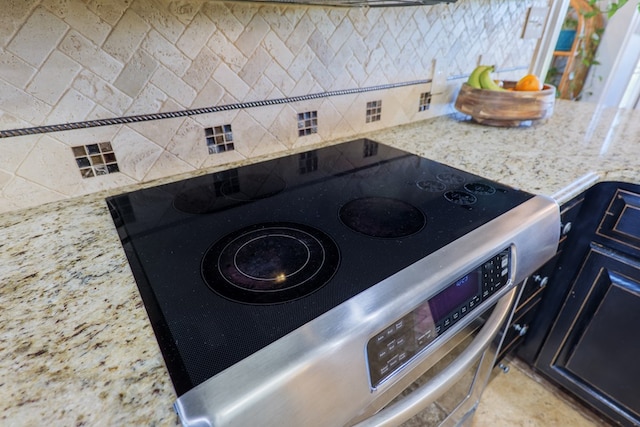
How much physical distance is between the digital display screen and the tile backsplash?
0.69 m

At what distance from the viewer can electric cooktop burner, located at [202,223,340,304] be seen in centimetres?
50

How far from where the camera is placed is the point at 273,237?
2.06 feet

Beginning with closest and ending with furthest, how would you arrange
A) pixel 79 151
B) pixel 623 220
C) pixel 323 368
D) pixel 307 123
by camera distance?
pixel 323 368, pixel 79 151, pixel 623 220, pixel 307 123

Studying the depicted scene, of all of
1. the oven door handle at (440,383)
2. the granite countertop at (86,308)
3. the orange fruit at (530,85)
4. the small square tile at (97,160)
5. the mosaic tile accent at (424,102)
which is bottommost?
the oven door handle at (440,383)

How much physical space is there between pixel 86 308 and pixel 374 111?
41.4 inches

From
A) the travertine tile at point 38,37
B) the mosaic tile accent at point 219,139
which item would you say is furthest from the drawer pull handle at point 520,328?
the travertine tile at point 38,37

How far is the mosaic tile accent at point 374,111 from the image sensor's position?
1.19 meters

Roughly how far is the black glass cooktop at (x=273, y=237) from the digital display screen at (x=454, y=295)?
73 millimetres

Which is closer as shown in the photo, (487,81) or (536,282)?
(536,282)

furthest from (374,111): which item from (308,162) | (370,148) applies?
(308,162)

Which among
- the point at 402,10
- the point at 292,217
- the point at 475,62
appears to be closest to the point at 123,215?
the point at 292,217

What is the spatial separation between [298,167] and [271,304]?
1.80 feet

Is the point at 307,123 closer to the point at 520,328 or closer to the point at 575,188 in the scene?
the point at 575,188

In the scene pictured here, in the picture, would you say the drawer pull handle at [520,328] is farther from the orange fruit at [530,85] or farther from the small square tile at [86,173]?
the small square tile at [86,173]
